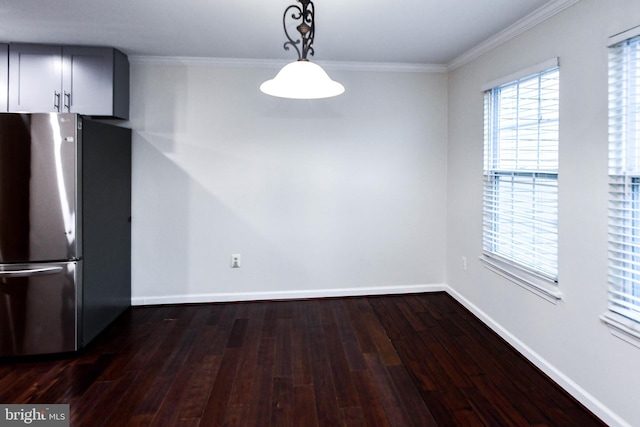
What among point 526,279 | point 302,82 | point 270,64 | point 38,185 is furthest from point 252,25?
point 526,279

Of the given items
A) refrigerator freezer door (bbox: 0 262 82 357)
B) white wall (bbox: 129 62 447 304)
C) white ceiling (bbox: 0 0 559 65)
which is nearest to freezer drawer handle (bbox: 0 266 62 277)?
refrigerator freezer door (bbox: 0 262 82 357)

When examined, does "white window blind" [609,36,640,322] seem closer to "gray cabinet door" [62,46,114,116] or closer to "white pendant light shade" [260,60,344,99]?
"white pendant light shade" [260,60,344,99]

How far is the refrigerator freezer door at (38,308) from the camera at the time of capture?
2582mm

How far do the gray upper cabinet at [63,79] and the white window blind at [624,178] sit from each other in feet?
11.5

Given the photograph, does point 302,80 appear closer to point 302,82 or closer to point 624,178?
point 302,82

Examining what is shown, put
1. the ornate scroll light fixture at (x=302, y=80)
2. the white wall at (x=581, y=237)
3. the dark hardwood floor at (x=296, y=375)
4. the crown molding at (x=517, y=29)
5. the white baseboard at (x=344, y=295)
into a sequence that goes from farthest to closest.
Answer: the white baseboard at (x=344, y=295) < the crown molding at (x=517, y=29) < the dark hardwood floor at (x=296, y=375) < the white wall at (x=581, y=237) < the ornate scroll light fixture at (x=302, y=80)

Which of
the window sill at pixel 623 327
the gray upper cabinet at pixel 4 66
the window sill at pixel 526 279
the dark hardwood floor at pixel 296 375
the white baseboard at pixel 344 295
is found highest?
the gray upper cabinet at pixel 4 66

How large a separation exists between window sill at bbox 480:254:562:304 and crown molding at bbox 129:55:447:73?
1.96m

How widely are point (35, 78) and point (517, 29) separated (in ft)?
12.4

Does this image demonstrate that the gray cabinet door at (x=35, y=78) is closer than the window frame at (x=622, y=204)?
No

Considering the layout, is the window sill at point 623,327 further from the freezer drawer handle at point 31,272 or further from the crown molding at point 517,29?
the freezer drawer handle at point 31,272

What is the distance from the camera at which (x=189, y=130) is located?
11.7 ft

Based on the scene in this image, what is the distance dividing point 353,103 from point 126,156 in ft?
7.21

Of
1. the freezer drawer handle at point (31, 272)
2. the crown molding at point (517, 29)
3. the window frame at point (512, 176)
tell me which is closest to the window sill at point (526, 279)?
the window frame at point (512, 176)
